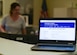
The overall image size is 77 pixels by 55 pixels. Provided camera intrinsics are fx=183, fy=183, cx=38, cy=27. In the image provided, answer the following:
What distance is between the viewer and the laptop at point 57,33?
1093mm

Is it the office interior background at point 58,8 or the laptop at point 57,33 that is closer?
the laptop at point 57,33

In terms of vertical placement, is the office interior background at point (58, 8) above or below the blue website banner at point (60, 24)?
above

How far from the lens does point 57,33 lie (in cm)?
111

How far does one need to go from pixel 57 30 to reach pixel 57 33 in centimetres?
2

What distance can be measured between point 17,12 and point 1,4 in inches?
41.7

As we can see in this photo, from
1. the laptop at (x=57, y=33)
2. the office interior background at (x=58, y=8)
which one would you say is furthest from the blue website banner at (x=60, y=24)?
the office interior background at (x=58, y=8)

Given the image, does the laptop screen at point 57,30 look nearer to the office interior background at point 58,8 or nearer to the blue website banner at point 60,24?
the blue website banner at point 60,24

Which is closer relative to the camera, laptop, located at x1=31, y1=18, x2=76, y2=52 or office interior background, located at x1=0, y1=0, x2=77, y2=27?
laptop, located at x1=31, y1=18, x2=76, y2=52

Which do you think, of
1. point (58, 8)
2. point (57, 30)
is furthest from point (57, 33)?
point (58, 8)

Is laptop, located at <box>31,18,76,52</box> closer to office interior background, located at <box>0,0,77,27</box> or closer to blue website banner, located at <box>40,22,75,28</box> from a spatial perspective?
blue website banner, located at <box>40,22,75,28</box>

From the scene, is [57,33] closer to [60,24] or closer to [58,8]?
[60,24]

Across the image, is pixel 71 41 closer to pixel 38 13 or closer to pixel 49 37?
pixel 49 37

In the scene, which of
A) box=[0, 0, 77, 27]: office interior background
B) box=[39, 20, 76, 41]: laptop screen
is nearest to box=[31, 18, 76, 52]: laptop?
box=[39, 20, 76, 41]: laptop screen

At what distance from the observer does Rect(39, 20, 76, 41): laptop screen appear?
3.61ft
